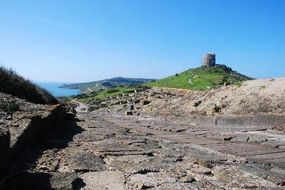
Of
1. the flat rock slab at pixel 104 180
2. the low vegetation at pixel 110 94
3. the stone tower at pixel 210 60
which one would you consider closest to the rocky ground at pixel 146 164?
the flat rock slab at pixel 104 180

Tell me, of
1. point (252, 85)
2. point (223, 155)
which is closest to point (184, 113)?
point (252, 85)

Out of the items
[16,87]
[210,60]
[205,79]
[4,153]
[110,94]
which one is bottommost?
[110,94]

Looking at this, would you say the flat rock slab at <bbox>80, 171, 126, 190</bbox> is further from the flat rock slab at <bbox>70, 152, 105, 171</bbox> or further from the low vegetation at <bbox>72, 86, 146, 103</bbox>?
the low vegetation at <bbox>72, 86, 146, 103</bbox>

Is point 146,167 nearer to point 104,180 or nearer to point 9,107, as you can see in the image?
point 104,180

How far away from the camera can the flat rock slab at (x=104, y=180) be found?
179 inches

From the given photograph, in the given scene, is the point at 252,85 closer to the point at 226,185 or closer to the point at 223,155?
the point at 223,155

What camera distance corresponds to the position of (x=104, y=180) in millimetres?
4816

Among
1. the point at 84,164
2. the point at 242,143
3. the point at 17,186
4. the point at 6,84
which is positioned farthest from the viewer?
the point at 6,84

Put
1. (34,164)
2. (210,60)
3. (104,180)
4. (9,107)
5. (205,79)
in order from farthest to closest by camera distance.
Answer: (210,60) → (205,79) → (9,107) → (34,164) → (104,180)

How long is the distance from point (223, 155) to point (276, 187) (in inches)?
88.8

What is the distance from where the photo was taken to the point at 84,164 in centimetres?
550

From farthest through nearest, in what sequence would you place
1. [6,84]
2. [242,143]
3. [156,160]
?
[6,84] → [242,143] → [156,160]

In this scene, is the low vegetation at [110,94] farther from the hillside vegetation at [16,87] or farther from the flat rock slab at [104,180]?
the flat rock slab at [104,180]

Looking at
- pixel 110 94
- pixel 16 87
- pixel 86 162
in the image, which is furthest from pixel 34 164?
pixel 110 94
